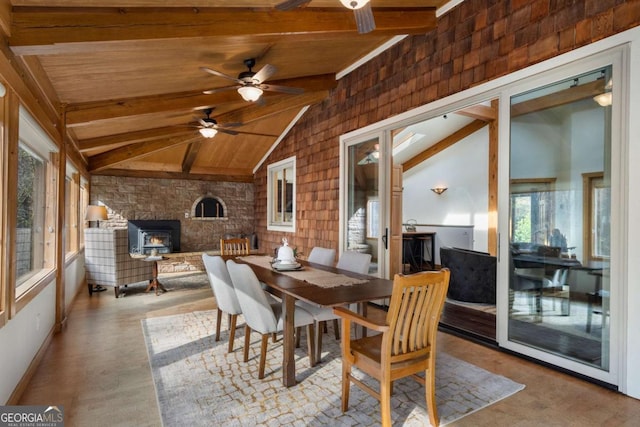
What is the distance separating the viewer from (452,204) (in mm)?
8547

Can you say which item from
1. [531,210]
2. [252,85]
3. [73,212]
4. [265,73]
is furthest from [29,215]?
[531,210]

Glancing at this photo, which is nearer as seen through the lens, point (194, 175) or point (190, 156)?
point (190, 156)

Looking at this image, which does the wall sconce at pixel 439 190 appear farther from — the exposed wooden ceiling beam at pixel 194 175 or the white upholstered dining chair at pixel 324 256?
the white upholstered dining chair at pixel 324 256

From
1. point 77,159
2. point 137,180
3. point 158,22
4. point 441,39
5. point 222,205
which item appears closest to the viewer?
point 158,22

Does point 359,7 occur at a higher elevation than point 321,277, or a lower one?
higher

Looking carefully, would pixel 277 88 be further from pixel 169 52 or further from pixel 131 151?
pixel 131 151

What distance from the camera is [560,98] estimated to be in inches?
115

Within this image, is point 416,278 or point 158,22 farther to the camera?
point 158,22

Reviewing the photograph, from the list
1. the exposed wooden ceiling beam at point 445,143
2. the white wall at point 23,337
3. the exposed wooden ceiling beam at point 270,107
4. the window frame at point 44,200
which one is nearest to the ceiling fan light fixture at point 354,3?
the window frame at point 44,200

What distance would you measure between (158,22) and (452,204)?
24.9 ft

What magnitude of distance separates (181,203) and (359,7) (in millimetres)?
7404

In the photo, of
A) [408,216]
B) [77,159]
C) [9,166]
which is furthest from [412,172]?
[9,166]

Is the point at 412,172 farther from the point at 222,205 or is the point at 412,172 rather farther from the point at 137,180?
the point at 137,180

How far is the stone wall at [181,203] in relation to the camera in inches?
308
